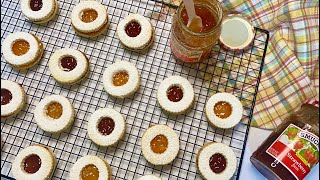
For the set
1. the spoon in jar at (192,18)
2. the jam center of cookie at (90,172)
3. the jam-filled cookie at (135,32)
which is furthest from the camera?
the jam-filled cookie at (135,32)

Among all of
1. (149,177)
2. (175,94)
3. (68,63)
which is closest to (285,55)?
(175,94)

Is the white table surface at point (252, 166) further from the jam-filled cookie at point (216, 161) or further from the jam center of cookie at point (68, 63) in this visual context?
the jam center of cookie at point (68, 63)

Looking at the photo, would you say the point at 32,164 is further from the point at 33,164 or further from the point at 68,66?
the point at 68,66

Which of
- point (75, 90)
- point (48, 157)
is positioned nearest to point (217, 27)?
point (75, 90)

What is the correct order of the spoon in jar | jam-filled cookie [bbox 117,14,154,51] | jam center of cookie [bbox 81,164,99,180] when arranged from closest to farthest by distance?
the spoon in jar, jam center of cookie [bbox 81,164,99,180], jam-filled cookie [bbox 117,14,154,51]

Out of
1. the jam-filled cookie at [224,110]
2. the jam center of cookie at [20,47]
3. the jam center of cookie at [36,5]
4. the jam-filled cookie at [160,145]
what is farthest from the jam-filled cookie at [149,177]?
A: the jam center of cookie at [36,5]

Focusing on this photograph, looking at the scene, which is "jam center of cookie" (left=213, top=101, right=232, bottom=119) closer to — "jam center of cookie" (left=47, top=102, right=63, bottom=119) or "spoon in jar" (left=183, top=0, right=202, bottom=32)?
"spoon in jar" (left=183, top=0, right=202, bottom=32)

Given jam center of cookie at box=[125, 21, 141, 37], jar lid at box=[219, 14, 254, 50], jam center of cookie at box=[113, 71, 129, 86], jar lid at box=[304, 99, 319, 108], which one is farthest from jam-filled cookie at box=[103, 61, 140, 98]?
jar lid at box=[304, 99, 319, 108]
